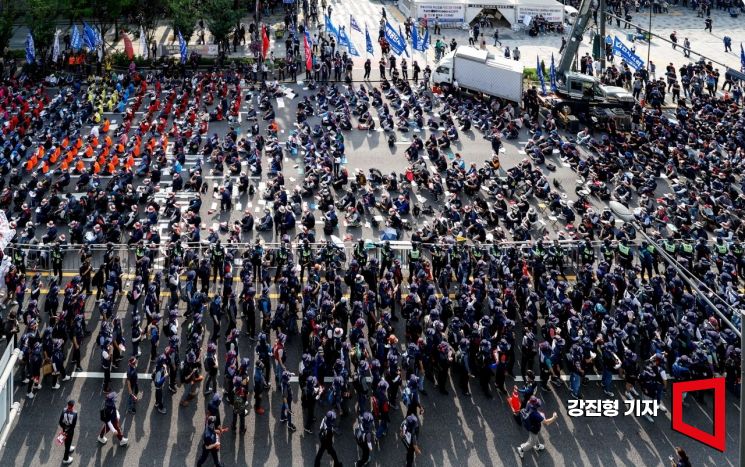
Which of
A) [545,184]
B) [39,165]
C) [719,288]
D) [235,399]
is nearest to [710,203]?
[545,184]

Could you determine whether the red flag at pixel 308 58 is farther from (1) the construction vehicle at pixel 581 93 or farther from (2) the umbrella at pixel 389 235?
(2) the umbrella at pixel 389 235

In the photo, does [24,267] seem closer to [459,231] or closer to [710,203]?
[459,231]

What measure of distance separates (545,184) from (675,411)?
50.7 feet

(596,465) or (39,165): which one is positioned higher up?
(39,165)

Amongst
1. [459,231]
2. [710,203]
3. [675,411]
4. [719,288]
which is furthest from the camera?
[710,203]

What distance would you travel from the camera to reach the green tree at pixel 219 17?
5775 cm

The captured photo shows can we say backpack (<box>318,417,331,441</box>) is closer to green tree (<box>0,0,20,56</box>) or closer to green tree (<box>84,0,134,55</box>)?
green tree (<box>84,0,134,55</box>)

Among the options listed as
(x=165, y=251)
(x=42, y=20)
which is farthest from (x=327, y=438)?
(x=42, y=20)

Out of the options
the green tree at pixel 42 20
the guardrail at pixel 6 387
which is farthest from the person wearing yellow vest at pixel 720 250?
the green tree at pixel 42 20

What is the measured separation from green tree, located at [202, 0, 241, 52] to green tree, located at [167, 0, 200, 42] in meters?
0.81

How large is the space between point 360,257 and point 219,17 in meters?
34.2

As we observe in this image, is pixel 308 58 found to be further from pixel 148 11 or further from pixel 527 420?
pixel 527 420

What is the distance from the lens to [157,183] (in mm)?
37000

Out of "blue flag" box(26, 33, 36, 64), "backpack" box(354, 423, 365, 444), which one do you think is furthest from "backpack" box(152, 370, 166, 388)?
"blue flag" box(26, 33, 36, 64)
